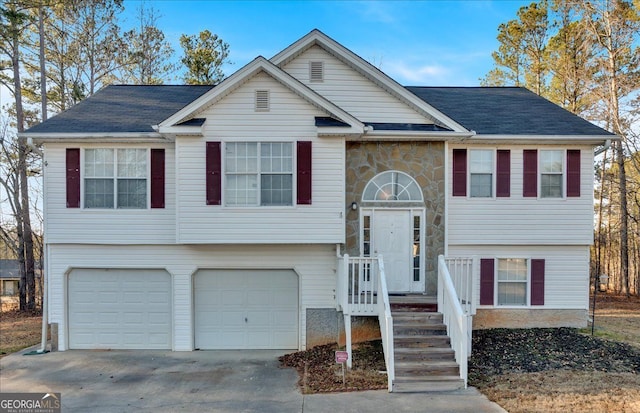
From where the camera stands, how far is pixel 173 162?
9727mm

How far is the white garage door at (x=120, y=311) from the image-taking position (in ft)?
32.6

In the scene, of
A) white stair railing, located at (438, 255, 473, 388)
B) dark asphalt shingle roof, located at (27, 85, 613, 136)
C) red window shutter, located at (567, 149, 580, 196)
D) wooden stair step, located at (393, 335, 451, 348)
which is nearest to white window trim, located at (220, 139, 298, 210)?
dark asphalt shingle roof, located at (27, 85, 613, 136)

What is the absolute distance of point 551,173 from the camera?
1032 centimetres

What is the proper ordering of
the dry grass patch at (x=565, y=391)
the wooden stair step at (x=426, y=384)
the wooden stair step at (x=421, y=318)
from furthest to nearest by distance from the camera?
1. the wooden stair step at (x=421, y=318)
2. the wooden stair step at (x=426, y=384)
3. the dry grass patch at (x=565, y=391)

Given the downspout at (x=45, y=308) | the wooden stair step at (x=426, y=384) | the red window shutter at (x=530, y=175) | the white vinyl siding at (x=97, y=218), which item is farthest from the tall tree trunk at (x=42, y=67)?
the red window shutter at (x=530, y=175)

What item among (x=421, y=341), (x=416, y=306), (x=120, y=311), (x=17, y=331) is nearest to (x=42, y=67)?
(x=17, y=331)

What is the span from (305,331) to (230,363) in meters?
1.92

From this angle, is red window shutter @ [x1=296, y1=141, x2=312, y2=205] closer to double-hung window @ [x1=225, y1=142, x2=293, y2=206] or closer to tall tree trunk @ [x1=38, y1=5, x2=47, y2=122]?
double-hung window @ [x1=225, y1=142, x2=293, y2=206]

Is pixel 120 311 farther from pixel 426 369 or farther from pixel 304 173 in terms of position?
pixel 426 369

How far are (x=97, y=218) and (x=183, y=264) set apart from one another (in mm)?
2319

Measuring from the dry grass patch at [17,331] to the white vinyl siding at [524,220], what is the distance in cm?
1137

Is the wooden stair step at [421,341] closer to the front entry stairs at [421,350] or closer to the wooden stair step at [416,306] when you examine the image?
the front entry stairs at [421,350]

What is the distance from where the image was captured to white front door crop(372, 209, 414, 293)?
984 cm

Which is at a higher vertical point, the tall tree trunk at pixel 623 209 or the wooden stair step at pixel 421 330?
the tall tree trunk at pixel 623 209
